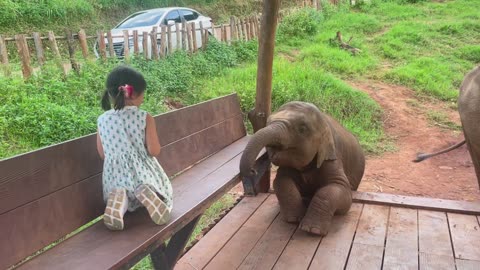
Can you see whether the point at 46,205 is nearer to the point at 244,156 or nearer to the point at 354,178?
the point at 244,156

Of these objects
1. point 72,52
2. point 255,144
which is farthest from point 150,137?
point 72,52

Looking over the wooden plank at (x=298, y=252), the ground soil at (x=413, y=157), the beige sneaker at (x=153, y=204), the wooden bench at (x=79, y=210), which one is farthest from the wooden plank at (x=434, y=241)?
the ground soil at (x=413, y=157)

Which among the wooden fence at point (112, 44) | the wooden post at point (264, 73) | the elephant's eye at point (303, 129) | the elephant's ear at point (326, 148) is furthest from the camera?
the wooden fence at point (112, 44)

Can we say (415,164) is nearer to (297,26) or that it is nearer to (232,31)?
(232,31)

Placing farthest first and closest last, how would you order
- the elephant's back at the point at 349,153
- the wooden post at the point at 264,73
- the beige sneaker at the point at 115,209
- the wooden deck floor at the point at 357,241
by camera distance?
1. the wooden post at the point at 264,73
2. the elephant's back at the point at 349,153
3. the wooden deck floor at the point at 357,241
4. the beige sneaker at the point at 115,209

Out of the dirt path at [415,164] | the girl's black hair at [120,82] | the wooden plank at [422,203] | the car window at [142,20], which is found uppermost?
the car window at [142,20]

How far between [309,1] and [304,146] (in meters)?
14.1

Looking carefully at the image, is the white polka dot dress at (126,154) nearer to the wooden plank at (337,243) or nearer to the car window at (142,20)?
the wooden plank at (337,243)

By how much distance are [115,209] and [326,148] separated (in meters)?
1.80

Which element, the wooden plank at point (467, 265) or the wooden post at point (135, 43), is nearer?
the wooden plank at point (467, 265)

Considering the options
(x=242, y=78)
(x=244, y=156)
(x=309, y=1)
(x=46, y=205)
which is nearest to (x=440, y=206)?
(x=244, y=156)

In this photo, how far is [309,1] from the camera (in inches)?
653

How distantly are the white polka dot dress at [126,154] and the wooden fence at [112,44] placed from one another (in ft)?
18.3

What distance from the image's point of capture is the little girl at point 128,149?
245 cm
